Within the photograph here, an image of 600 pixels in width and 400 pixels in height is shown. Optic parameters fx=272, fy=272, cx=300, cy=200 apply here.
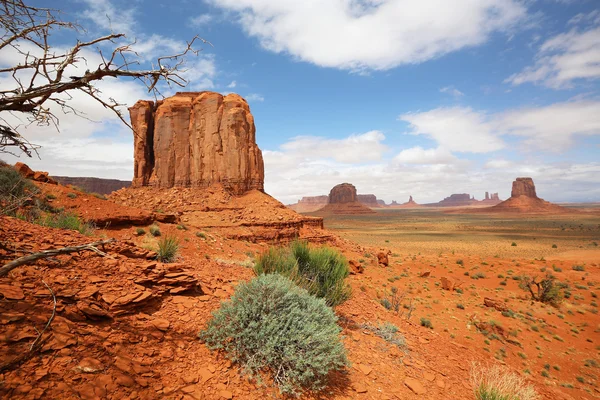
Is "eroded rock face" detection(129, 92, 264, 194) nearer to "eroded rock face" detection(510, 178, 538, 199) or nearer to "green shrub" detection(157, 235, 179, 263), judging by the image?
"green shrub" detection(157, 235, 179, 263)

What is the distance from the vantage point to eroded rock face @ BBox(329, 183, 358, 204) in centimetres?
14888

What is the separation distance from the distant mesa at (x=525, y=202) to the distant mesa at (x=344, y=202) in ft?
220

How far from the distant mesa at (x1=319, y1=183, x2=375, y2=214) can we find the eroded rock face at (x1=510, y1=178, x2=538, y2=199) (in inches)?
2944

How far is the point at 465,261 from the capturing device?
24.1 meters

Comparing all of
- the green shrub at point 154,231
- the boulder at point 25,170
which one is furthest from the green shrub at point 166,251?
the boulder at point 25,170

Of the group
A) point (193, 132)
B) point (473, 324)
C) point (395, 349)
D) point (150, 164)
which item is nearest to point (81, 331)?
point (395, 349)

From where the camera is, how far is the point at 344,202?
14925 centimetres

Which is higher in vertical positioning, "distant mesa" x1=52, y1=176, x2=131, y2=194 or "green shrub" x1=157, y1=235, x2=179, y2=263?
"distant mesa" x1=52, y1=176, x2=131, y2=194

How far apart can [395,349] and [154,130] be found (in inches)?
1680

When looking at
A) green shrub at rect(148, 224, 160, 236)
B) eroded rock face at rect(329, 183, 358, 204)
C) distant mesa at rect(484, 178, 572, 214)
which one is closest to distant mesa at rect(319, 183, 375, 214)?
eroded rock face at rect(329, 183, 358, 204)

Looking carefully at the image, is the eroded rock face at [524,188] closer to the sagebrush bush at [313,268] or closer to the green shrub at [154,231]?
the sagebrush bush at [313,268]

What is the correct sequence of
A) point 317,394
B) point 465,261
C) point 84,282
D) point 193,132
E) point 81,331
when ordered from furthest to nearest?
point 193,132 → point 465,261 → point 84,282 → point 317,394 → point 81,331

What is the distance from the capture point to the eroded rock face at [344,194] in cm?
14888

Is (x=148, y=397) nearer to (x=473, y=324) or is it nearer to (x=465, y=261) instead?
(x=473, y=324)
